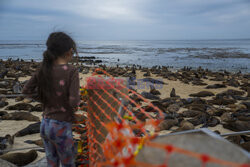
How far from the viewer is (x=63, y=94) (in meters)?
2.21

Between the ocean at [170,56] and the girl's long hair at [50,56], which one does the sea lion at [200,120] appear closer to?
the ocean at [170,56]

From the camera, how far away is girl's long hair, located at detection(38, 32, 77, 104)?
2.16 meters

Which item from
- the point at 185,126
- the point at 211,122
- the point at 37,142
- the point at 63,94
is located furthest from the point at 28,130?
the point at 211,122

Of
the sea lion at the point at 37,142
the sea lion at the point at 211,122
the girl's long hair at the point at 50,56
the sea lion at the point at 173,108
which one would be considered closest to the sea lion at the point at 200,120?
the sea lion at the point at 211,122

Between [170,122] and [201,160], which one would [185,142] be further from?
[170,122]

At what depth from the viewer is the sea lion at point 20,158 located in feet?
11.6

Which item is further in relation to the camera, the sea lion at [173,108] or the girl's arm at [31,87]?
the sea lion at [173,108]

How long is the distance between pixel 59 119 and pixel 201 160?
5.58 ft

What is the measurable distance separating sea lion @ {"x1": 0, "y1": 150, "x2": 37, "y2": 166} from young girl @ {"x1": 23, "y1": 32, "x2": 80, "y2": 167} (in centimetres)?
170

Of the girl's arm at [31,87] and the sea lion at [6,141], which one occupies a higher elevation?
the girl's arm at [31,87]

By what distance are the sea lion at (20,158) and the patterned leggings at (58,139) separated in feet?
5.34

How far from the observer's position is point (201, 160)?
87 cm

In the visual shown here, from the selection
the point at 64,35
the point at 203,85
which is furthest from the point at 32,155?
the point at 203,85

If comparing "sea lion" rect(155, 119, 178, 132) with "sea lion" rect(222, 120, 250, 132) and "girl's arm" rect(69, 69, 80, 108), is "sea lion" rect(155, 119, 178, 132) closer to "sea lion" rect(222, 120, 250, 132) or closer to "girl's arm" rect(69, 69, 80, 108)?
"sea lion" rect(222, 120, 250, 132)
